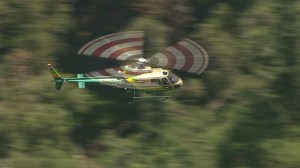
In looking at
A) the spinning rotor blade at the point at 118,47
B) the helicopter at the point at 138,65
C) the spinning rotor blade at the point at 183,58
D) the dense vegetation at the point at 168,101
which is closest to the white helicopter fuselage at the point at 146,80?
the helicopter at the point at 138,65

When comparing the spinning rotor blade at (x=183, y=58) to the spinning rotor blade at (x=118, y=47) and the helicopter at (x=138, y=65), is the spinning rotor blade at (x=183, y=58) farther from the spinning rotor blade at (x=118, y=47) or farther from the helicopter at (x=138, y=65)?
the spinning rotor blade at (x=118, y=47)

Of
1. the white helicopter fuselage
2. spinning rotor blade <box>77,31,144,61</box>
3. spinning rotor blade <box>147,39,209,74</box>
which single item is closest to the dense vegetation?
spinning rotor blade <box>147,39,209,74</box>

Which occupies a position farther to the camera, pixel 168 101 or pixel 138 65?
pixel 168 101

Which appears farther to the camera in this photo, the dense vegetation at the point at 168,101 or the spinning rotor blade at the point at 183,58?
the dense vegetation at the point at 168,101

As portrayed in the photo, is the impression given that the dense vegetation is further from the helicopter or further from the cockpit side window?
the cockpit side window

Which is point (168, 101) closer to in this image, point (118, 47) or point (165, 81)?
point (118, 47)

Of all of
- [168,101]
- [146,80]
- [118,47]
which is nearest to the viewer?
[146,80]

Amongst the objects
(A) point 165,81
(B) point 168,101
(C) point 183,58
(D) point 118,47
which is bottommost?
(B) point 168,101

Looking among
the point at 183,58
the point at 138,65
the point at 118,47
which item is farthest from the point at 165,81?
the point at 118,47
